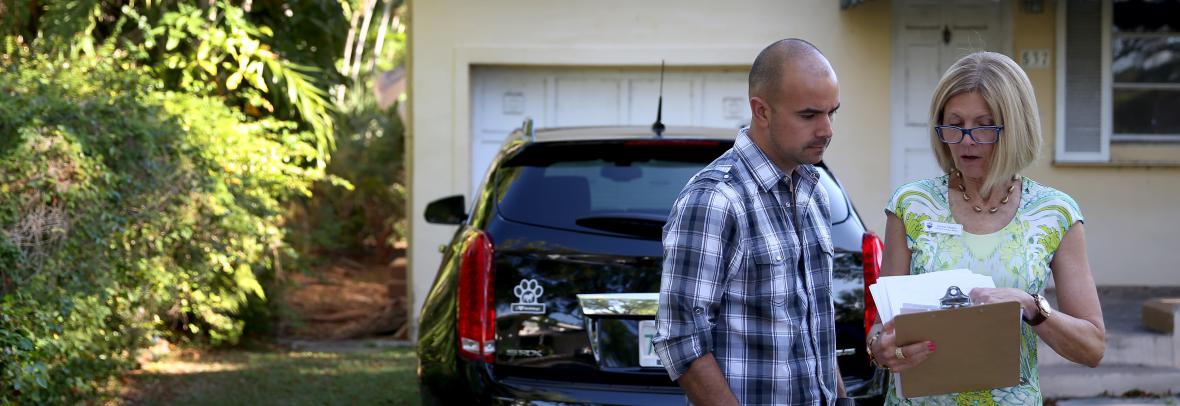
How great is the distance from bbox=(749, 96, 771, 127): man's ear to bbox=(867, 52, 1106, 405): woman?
0.57m

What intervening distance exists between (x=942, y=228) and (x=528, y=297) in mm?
1828

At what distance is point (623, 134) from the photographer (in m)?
5.33

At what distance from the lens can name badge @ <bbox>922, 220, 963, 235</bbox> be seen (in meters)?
3.23

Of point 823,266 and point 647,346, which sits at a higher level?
point 823,266

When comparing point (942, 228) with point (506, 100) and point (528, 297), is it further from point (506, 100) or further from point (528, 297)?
point (506, 100)

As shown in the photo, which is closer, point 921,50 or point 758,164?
point 758,164

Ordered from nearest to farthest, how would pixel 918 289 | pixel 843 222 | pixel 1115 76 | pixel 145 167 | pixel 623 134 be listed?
1. pixel 918 289
2. pixel 843 222
3. pixel 623 134
4. pixel 145 167
5. pixel 1115 76

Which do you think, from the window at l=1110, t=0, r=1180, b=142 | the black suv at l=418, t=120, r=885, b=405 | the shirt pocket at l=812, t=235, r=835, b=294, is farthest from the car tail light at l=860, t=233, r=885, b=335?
the window at l=1110, t=0, r=1180, b=142

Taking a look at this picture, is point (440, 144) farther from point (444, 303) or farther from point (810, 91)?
point (810, 91)

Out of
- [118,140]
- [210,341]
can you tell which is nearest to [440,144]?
[210,341]

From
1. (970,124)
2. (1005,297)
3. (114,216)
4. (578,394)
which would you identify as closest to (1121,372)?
(578,394)

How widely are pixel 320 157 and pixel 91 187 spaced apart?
3.85 meters

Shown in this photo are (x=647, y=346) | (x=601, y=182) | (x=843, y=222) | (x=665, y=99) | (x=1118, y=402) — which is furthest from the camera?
(x=665, y=99)

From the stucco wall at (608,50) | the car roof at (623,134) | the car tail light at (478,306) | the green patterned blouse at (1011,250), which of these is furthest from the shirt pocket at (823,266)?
the stucco wall at (608,50)
